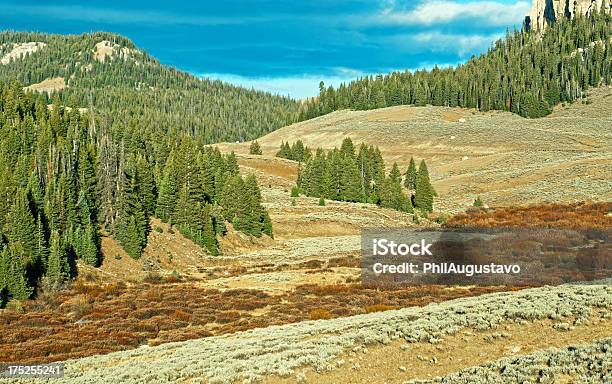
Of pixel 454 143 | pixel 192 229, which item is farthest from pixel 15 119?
pixel 454 143

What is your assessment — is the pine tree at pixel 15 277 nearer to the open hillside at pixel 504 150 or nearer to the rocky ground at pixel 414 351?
the rocky ground at pixel 414 351

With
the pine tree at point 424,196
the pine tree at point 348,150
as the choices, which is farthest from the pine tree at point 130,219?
the pine tree at point 348,150

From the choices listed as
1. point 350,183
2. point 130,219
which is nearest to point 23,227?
point 130,219

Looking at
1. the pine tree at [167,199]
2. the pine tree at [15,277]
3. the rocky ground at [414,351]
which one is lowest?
the pine tree at [15,277]

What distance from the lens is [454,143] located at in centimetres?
16462

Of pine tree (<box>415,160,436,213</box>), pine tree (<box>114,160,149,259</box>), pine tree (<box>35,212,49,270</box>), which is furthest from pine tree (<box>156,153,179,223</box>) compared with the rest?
pine tree (<box>415,160,436,213</box>)

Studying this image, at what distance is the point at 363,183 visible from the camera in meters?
122

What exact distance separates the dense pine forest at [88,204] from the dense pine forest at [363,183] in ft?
69.1

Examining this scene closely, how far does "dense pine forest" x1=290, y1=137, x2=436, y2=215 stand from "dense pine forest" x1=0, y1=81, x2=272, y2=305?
21.1 meters

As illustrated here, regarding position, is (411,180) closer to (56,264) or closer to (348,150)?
(348,150)

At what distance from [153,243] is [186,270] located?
19.4 feet

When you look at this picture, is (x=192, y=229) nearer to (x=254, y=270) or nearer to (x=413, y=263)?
(x=254, y=270)

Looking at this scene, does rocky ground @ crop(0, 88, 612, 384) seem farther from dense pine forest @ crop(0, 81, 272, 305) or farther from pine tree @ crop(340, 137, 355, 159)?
pine tree @ crop(340, 137, 355, 159)

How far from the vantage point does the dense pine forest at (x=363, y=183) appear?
105 metres
